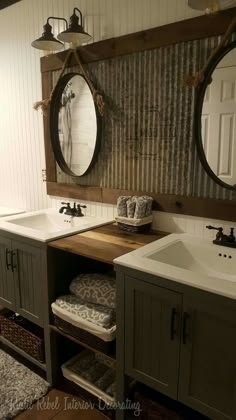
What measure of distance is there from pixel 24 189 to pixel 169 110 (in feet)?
5.22

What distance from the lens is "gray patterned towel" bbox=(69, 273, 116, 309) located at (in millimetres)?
1681

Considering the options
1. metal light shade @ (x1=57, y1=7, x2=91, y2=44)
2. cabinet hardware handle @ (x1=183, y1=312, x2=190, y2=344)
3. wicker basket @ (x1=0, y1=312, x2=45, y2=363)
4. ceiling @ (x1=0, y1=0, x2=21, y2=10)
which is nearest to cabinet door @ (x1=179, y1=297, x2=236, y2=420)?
cabinet hardware handle @ (x1=183, y1=312, x2=190, y2=344)

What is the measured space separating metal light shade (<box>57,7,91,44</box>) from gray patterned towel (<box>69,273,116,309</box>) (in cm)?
144

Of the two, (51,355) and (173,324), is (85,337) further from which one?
(173,324)

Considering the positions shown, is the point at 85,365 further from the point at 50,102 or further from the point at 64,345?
the point at 50,102

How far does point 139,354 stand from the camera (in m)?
1.43

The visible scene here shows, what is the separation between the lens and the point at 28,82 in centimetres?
260

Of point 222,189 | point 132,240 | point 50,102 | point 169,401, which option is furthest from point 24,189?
point 169,401

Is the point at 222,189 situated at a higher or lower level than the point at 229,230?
higher

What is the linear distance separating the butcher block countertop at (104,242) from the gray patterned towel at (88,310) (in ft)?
0.99

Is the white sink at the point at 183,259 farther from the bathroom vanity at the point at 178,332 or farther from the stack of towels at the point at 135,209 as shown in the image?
the stack of towels at the point at 135,209

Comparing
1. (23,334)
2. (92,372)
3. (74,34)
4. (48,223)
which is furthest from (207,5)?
(23,334)

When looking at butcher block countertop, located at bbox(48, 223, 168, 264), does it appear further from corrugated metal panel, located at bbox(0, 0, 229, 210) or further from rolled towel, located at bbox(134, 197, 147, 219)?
corrugated metal panel, located at bbox(0, 0, 229, 210)

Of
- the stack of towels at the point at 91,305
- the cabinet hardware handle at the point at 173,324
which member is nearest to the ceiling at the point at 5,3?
the stack of towels at the point at 91,305
